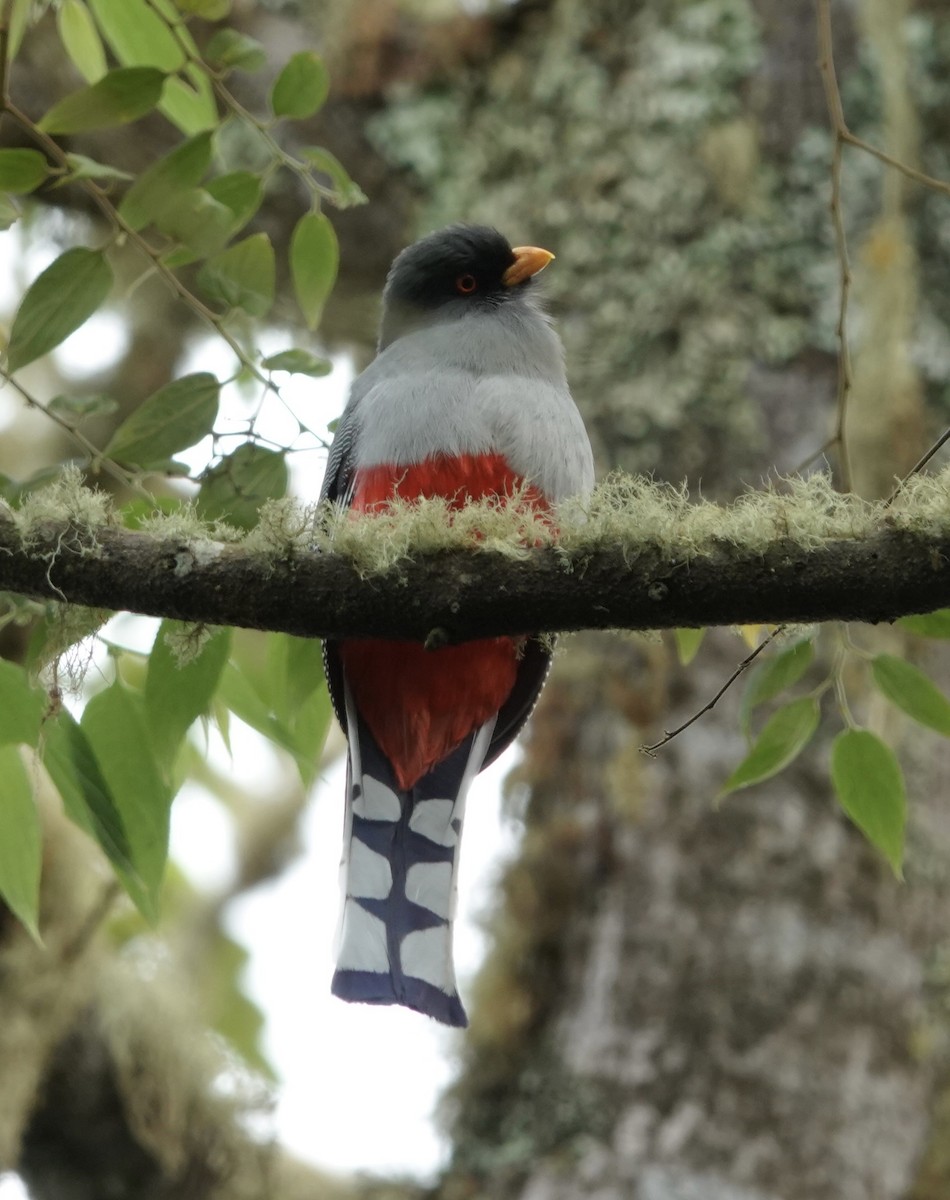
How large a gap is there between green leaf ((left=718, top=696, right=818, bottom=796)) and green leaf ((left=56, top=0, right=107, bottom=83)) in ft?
5.10

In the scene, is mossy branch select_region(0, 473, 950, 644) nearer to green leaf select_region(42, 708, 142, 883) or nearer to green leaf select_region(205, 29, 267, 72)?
green leaf select_region(42, 708, 142, 883)

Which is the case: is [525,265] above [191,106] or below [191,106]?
above

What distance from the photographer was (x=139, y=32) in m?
2.37

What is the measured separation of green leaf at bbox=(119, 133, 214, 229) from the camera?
85.4 inches

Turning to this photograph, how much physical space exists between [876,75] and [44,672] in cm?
342

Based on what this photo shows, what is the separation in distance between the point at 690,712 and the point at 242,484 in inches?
74.3

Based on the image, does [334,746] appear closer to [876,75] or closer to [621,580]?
[876,75]

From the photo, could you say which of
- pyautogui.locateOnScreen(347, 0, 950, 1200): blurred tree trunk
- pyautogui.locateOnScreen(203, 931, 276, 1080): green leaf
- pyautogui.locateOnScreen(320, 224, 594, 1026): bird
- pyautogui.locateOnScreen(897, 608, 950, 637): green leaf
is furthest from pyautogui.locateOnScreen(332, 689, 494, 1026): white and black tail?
pyautogui.locateOnScreen(203, 931, 276, 1080): green leaf

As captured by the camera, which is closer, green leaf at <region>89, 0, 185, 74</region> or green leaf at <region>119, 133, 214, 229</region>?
green leaf at <region>119, 133, 214, 229</region>

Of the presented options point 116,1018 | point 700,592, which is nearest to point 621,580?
point 700,592

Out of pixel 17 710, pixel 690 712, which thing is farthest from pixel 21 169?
pixel 690 712

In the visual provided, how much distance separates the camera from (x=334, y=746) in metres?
5.95

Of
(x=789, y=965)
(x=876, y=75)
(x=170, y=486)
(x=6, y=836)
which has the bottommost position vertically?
(x=6, y=836)

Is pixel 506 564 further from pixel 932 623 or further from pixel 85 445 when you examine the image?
pixel 85 445
